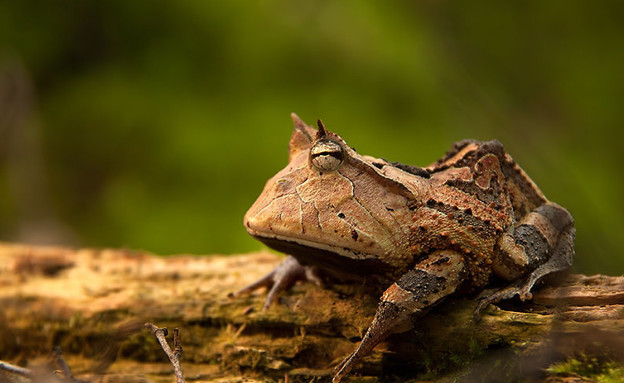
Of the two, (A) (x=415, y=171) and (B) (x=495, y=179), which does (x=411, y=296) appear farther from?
(B) (x=495, y=179)

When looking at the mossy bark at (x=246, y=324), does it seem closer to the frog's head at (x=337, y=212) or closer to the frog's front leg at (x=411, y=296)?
the frog's front leg at (x=411, y=296)

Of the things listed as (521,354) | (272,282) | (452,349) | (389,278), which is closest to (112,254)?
(272,282)

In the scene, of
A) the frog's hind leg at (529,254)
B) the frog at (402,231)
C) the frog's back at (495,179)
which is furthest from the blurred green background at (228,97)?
the frog at (402,231)

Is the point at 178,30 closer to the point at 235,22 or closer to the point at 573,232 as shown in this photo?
the point at 235,22

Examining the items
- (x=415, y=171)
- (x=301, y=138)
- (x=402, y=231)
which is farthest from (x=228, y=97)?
(x=402, y=231)

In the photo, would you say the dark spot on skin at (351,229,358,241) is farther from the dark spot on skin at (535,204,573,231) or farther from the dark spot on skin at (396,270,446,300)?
the dark spot on skin at (535,204,573,231)

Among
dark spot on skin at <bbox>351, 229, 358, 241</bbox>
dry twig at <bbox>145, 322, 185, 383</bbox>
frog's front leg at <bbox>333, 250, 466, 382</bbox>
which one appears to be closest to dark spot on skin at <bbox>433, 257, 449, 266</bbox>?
frog's front leg at <bbox>333, 250, 466, 382</bbox>
